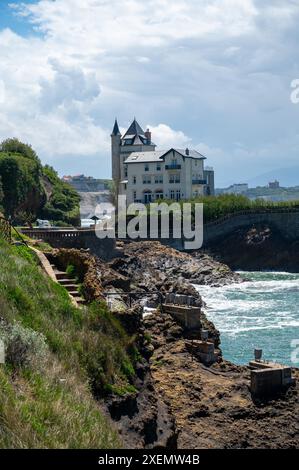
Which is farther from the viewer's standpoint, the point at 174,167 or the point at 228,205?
the point at 174,167

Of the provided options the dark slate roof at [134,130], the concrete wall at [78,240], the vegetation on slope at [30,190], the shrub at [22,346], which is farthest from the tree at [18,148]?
the shrub at [22,346]

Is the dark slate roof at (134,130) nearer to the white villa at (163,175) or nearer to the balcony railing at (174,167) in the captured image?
the white villa at (163,175)

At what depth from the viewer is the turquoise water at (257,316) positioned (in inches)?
1272

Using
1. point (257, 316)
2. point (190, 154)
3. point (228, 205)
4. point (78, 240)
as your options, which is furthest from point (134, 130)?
point (257, 316)

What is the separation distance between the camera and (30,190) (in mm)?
80875

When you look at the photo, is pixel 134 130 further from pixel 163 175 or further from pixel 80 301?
pixel 80 301

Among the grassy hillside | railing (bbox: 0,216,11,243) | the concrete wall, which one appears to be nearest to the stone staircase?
the grassy hillside

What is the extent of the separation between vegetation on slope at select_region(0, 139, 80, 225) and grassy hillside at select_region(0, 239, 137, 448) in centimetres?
5034

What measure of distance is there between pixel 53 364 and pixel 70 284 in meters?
8.34

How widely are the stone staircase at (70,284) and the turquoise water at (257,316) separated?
10475mm

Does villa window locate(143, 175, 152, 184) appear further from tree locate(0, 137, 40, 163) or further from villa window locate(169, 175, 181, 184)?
tree locate(0, 137, 40, 163)

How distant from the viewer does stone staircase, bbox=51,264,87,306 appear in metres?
19.2


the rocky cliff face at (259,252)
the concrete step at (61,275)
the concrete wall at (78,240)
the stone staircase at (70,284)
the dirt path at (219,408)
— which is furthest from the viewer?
the rocky cliff face at (259,252)
